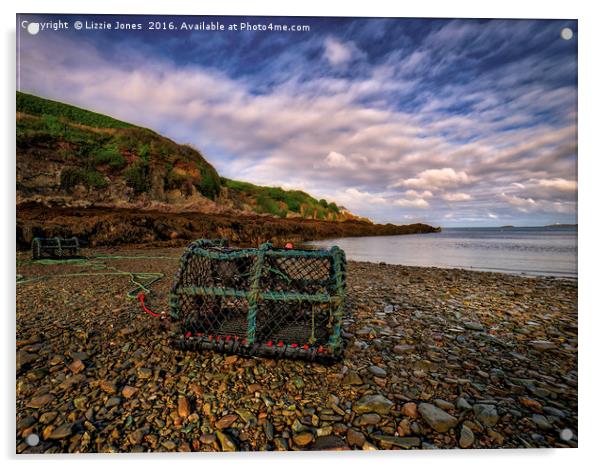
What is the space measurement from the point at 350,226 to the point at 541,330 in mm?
25360

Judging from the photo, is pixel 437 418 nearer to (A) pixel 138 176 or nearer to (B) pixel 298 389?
(B) pixel 298 389

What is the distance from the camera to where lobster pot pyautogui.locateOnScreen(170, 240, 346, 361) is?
2.69 metres

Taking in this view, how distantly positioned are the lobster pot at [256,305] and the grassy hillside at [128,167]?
8.04 metres

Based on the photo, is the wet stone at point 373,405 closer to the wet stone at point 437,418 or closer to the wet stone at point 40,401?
the wet stone at point 437,418

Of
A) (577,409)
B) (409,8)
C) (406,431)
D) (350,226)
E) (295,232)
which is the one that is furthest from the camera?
(350,226)

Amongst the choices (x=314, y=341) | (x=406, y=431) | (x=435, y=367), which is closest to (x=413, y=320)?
(x=435, y=367)

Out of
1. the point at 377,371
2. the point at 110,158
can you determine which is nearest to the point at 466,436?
the point at 377,371

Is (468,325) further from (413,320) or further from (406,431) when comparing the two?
(406,431)

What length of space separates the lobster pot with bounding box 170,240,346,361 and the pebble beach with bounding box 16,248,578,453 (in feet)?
0.60

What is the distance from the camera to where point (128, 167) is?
18.2 meters

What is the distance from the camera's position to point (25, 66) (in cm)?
291

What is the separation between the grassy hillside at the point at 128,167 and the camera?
1215 centimetres

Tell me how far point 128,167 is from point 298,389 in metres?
20.3

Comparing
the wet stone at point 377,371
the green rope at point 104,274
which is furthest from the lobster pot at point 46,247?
the wet stone at point 377,371
